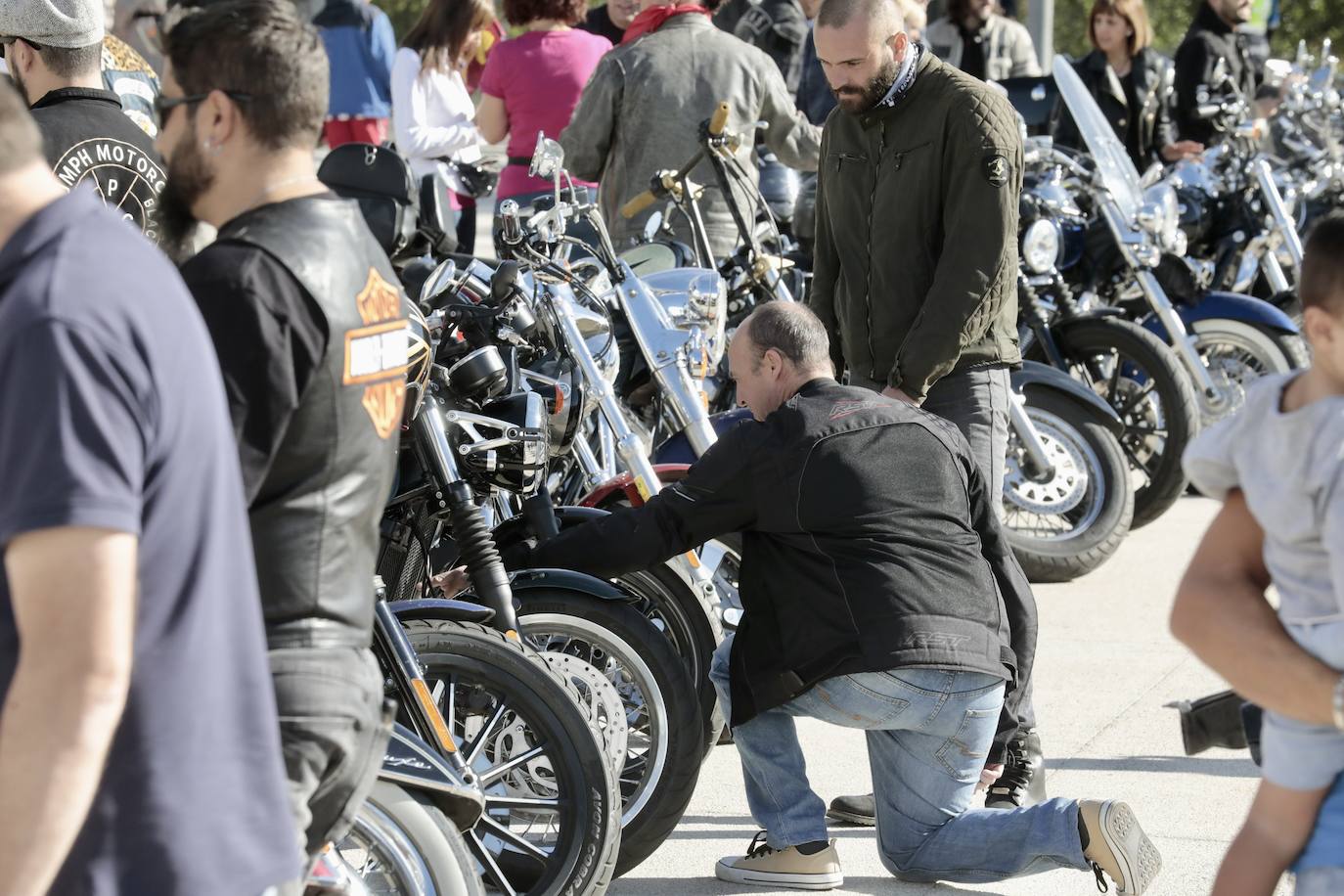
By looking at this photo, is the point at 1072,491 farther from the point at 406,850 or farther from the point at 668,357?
the point at 406,850

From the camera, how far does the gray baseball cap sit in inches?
158

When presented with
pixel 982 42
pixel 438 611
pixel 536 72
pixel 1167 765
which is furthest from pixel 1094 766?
pixel 982 42

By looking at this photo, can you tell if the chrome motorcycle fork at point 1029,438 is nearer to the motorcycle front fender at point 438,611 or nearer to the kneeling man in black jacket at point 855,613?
the kneeling man in black jacket at point 855,613

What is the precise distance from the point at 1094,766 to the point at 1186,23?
2530 centimetres

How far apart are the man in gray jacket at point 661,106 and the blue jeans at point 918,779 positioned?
287cm

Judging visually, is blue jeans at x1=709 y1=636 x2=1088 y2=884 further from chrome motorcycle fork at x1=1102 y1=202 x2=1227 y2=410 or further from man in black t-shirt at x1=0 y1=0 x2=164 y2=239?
chrome motorcycle fork at x1=1102 y1=202 x2=1227 y2=410

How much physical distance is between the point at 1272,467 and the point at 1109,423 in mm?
4633

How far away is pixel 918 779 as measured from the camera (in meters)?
3.95

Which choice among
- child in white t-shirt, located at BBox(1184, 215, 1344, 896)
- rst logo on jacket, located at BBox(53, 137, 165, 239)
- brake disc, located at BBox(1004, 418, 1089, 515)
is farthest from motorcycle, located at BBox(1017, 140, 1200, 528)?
child in white t-shirt, located at BBox(1184, 215, 1344, 896)

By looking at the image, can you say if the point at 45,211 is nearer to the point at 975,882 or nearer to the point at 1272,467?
the point at 1272,467

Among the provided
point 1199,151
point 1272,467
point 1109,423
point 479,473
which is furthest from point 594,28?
point 1272,467

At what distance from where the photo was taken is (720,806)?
4.64 meters

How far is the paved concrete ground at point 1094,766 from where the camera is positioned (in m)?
4.17

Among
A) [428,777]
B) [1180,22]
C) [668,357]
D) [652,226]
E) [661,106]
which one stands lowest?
[1180,22]
